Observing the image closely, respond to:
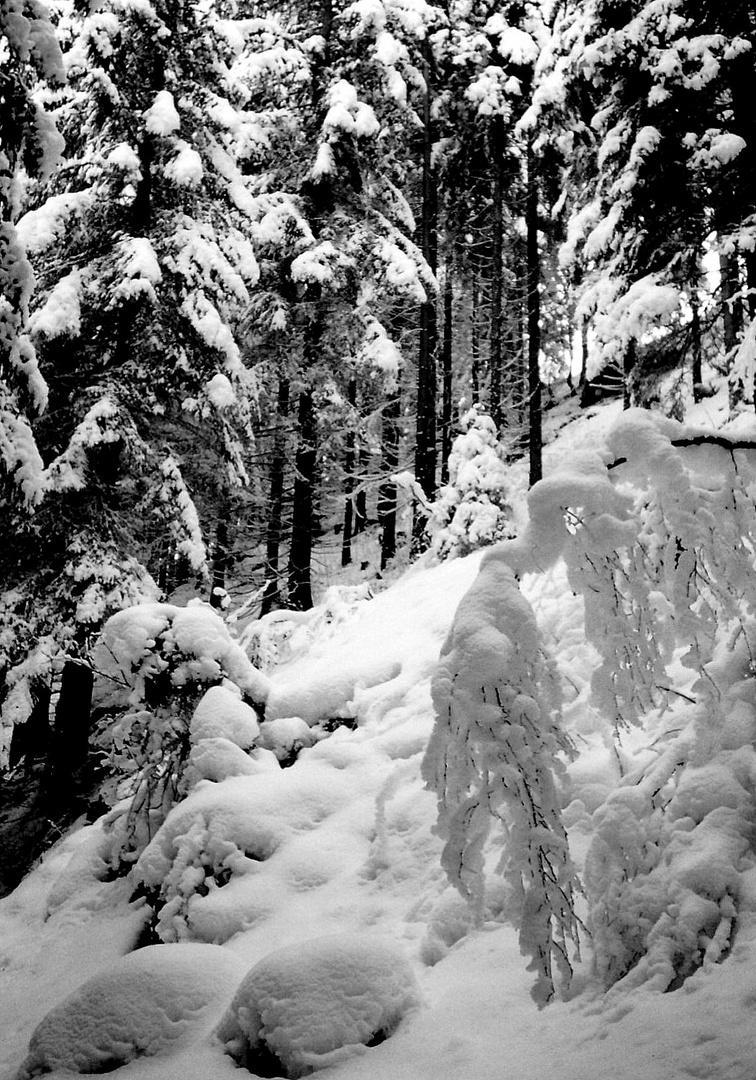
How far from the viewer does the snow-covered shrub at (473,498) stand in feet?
40.1

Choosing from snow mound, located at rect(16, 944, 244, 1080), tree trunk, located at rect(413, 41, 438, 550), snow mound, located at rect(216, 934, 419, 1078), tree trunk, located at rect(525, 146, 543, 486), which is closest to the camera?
snow mound, located at rect(216, 934, 419, 1078)

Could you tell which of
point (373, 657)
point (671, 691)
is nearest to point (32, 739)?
point (373, 657)

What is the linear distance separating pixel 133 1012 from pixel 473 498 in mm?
10340

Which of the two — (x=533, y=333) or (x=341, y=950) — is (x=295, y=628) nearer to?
(x=341, y=950)

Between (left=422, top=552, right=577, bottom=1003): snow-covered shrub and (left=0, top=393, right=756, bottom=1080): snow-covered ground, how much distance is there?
0.20 metres

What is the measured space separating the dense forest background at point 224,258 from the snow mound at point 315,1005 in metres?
4.78

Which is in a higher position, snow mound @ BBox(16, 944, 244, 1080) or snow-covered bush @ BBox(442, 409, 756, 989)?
snow-covered bush @ BBox(442, 409, 756, 989)

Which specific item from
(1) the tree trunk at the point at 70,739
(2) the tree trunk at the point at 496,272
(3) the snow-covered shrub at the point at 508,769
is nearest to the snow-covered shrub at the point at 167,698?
(1) the tree trunk at the point at 70,739

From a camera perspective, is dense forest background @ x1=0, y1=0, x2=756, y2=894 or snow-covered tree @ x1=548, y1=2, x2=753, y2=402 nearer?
dense forest background @ x1=0, y1=0, x2=756, y2=894

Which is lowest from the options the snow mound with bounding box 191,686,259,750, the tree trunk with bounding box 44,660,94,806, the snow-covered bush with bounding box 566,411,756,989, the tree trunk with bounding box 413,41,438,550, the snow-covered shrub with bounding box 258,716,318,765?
the tree trunk with bounding box 44,660,94,806

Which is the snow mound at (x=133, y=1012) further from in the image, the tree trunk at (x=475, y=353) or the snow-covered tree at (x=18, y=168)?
the tree trunk at (x=475, y=353)

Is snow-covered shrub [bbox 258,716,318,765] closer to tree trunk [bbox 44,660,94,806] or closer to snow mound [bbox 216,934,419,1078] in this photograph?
snow mound [bbox 216,934,419,1078]

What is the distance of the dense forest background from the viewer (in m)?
8.76

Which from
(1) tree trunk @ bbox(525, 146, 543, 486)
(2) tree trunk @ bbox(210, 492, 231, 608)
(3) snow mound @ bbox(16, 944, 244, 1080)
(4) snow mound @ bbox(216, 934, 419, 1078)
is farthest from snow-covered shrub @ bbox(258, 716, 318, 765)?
(1) tree trunk @ bbox(525, 146, 543, 486)
